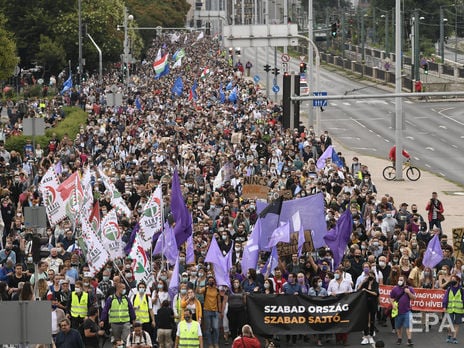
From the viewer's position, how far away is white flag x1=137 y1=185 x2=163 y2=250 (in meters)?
27.9

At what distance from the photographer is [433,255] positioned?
88.2 ft

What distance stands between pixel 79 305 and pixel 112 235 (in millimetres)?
4234

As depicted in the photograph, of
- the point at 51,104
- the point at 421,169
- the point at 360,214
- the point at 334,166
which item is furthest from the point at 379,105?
the point at 360,214

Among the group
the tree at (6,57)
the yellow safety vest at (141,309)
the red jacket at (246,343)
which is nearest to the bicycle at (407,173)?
the yellow safety vest at (141,309)

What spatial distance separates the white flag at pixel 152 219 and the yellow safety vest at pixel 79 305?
3.81m

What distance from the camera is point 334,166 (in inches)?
1551

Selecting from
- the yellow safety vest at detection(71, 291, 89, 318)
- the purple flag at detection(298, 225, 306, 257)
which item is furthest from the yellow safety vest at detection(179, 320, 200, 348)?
the purple flag at detection(298, 225, 306, 257)

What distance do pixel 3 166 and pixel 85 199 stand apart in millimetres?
9990

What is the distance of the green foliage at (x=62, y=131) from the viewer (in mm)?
49750

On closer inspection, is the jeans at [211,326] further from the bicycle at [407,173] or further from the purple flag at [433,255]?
the bicycle at [407,173]

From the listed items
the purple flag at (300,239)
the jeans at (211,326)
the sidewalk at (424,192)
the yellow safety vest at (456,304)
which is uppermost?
the purple flag at (300,239)

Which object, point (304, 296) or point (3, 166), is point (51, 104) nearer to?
point (3, 166)

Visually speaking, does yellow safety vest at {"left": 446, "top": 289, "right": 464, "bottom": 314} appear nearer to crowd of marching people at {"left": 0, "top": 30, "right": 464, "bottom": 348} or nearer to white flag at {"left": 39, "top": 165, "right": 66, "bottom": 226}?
crowd of marching people at {"left": 0, "top": 30, "right": 464, "bottom": 348}

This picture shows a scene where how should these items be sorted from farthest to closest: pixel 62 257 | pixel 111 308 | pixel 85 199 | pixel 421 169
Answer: pixel 421 169, pixel 85 199, pixel 62 257, pixel 111 308
